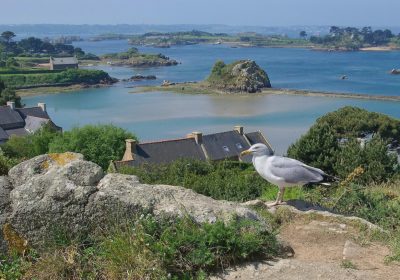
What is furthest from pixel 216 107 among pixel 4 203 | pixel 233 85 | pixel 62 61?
pixel 4 203

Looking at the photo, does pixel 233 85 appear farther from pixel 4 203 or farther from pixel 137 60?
pixel 4 203

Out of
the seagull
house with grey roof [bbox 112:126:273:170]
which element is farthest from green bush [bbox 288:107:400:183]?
house with grey roof [bbox 112:126:273:170]

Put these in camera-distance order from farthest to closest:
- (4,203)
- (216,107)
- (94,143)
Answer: (216,107)
(94,143)
(4,203)

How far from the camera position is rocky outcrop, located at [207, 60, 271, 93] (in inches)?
3647

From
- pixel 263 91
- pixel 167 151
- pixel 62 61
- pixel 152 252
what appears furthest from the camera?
pixel 62 61

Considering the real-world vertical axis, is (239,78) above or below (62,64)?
above

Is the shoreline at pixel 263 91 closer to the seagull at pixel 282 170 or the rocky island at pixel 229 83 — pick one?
the rocky island at pixel 229 83

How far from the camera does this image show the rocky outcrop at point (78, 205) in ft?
16.0

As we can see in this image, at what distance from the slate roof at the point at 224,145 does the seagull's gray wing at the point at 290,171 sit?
25.2 meters

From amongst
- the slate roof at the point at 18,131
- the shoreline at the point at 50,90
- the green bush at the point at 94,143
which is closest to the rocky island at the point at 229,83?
the shoreline at the point at 50,90

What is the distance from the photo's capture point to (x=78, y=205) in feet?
16.1

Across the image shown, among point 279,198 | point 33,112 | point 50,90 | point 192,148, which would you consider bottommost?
point 50,90

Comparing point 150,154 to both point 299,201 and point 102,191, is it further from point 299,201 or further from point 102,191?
point 102,191

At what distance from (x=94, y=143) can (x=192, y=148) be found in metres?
6.06
